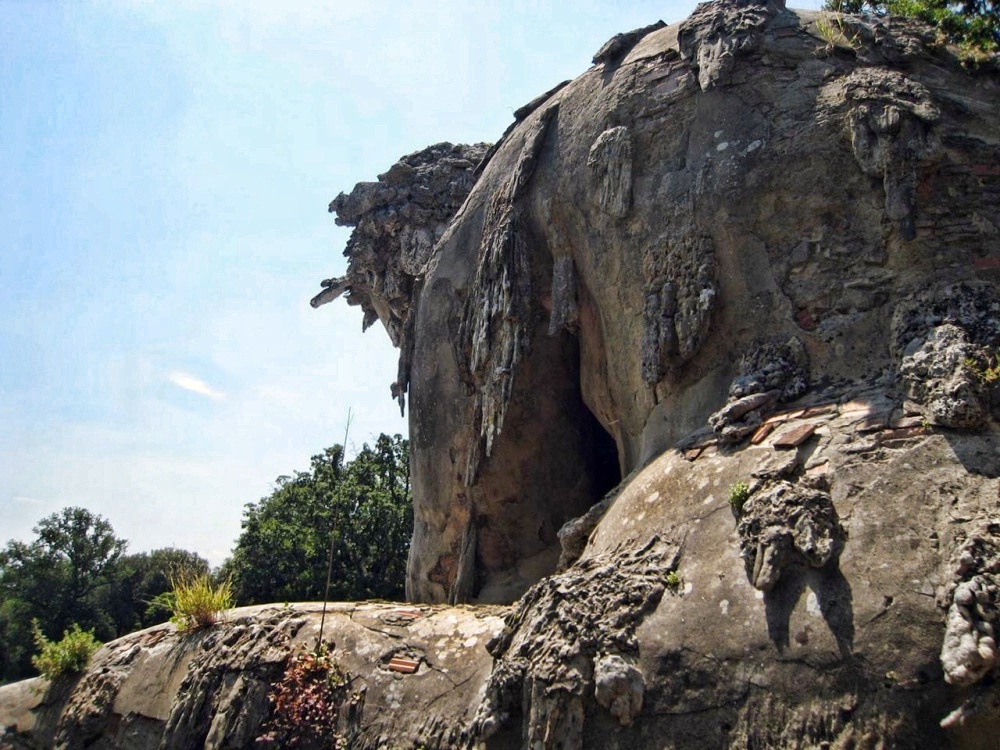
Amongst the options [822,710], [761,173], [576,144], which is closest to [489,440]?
[576,144]

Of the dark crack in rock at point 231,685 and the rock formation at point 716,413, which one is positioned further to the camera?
the dark crack in rock at point 231,685

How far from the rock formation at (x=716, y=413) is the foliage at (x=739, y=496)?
2 cm

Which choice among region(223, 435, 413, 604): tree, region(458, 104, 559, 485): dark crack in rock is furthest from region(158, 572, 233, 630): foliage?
region(223, 435, 413, 604): tree

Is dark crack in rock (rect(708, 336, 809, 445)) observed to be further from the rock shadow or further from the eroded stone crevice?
the rock shadow

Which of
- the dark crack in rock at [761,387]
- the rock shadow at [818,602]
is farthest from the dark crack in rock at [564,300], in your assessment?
the rock shadow at [818,602]

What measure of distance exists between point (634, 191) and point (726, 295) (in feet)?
4.28

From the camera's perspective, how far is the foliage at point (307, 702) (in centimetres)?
640

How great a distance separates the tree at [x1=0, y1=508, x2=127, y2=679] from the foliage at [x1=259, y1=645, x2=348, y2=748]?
24332 millimetres

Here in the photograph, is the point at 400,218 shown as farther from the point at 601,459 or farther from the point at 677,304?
the point at 677,304

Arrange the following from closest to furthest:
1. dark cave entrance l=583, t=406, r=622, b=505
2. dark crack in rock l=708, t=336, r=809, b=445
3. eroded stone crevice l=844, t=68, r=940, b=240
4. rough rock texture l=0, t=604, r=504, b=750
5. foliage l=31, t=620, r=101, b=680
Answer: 1. dark crack in rock l=708, t=336, r=809, b=445
2. rough rock texture l=0, t=604, r=504, b=750
3. eroded stone crevice l=844, t=68, r=940, b=240
4. foliage l=31, t=620, r=101, b=680
5. dark cave entrance l=583, t=406, r=622, b=505

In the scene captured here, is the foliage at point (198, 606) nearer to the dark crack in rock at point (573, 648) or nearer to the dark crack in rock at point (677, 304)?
the dark crack in rock at point (573, 648)

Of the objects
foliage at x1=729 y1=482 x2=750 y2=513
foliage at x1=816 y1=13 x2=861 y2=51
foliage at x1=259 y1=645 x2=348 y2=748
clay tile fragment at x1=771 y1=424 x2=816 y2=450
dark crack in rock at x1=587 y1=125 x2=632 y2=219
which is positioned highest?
foliage at x1=816 y1=13 x2=861 y2=51

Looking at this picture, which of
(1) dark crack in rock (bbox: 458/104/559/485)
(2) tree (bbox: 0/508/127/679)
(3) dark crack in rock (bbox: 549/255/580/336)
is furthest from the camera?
(2) tree (bbox: 0/508/127/679)

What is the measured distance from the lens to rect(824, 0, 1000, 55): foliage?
33.2ft
